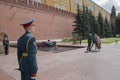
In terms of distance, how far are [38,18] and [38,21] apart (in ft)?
1.75

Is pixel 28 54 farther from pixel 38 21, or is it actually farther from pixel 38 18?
pixel 38 18

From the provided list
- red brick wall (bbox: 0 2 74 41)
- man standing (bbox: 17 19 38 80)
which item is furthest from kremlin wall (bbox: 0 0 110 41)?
man standing (bbox: 17 19 38 80)

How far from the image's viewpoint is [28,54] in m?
3.51

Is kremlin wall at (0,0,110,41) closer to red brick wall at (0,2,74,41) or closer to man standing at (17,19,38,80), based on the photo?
red brick wall at (0,2,74,41)

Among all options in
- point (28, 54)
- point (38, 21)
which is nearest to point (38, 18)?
point (38, 21)

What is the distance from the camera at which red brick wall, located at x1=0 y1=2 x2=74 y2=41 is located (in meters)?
25.5

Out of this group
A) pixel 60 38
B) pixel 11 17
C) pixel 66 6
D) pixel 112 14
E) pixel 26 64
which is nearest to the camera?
pixel 26 64

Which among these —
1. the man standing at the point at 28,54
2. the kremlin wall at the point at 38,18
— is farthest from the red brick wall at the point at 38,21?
the man standing at the point at 28,54

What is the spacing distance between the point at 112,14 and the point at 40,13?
207 ft

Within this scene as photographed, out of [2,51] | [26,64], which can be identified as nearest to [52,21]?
[2,51]

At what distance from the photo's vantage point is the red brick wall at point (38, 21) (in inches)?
1005

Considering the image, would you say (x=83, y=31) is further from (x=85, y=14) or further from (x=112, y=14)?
(x=112, y=14)

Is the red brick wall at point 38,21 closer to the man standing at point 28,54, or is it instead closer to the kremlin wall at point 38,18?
the kremlin wall at point 38,18

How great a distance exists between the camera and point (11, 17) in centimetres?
2631
